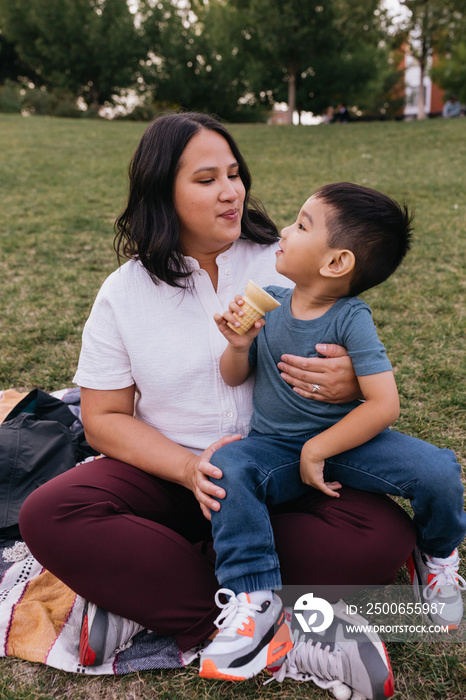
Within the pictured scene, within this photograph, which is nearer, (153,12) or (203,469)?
(203,469)

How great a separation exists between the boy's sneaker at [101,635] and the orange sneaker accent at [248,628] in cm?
50

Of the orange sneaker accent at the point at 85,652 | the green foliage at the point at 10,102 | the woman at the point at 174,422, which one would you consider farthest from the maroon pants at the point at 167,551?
the green foliage at the point at 10,102

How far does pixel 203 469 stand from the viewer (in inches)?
75.6

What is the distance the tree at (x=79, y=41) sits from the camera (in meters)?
31.8

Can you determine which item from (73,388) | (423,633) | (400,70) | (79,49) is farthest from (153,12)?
(423,633)

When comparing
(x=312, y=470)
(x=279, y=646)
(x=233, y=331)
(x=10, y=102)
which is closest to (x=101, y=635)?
(x=279, y=646)

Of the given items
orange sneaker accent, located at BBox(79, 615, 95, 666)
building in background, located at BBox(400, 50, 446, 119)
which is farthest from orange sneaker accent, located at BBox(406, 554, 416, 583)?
building in background, located at BBox(400, 50, 446, 119)

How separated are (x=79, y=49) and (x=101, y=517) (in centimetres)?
3568

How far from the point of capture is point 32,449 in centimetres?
278

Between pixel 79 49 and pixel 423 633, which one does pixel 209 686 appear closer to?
pixel 423 633

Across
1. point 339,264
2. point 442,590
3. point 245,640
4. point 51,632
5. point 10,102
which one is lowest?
point 51,632

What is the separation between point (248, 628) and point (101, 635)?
554mm

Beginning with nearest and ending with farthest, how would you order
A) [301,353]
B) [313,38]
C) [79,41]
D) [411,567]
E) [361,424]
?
1. [361,424]
2. [301,353]
3. [411,567]
4. [313,38]
5. [79,41]

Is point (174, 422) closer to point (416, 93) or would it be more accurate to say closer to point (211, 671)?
point (211, 671)
